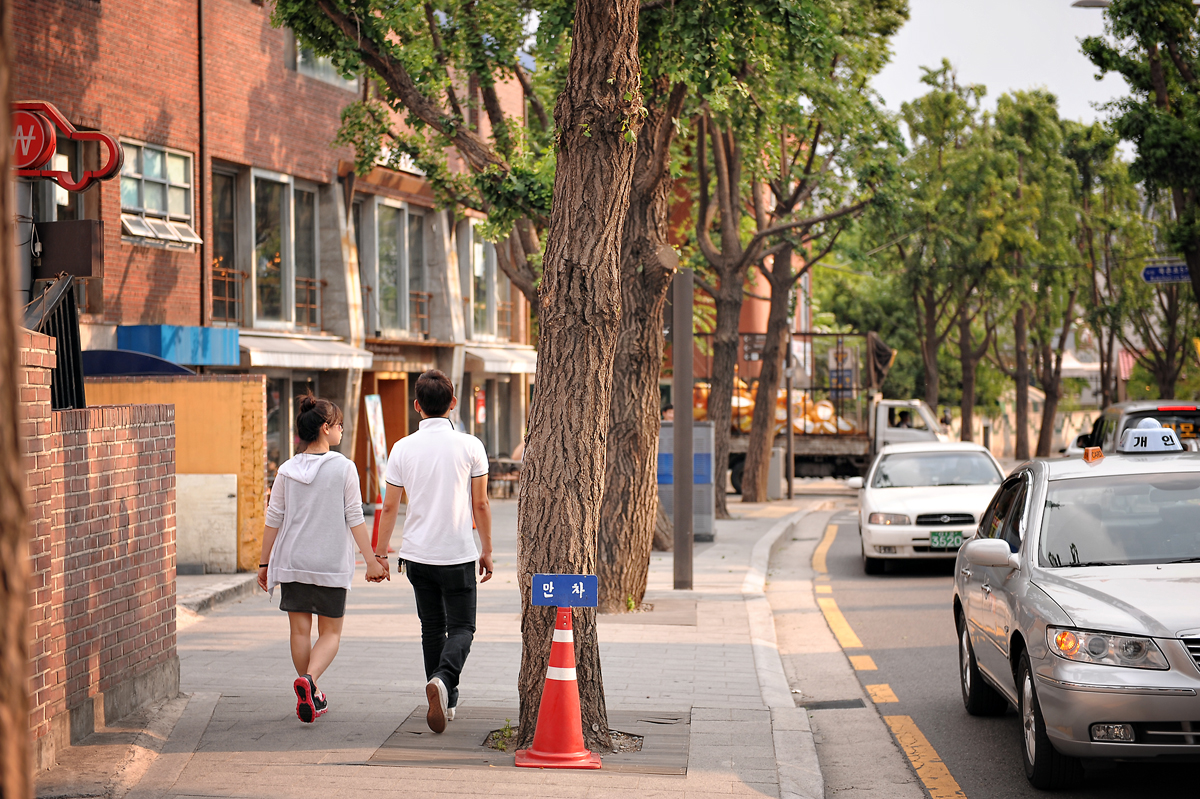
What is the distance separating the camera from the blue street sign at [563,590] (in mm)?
5742

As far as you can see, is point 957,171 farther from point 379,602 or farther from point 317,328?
point 379,602

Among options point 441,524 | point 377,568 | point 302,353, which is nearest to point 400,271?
point 302,353

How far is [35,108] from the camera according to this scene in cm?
1011

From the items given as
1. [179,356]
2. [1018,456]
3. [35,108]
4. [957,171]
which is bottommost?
[1018,456]

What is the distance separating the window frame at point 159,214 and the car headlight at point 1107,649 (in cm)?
1458

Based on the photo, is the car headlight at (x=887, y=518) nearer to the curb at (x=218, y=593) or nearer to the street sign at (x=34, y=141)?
the curb at (x=218, y=593)

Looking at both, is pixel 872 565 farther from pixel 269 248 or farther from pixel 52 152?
pixel 269 248

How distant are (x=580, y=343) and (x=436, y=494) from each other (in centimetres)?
106

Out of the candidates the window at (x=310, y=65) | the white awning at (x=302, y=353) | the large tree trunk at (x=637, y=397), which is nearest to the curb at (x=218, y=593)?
the large tree trunk at (x=637, y=397)

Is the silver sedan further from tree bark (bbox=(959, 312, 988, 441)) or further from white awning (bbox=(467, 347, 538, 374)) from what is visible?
tree bark (bbox=(959, 312, 988, 441))

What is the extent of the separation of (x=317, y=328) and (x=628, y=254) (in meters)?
11.5

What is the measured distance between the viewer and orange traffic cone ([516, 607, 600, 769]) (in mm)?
5559

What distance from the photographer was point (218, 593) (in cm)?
1110

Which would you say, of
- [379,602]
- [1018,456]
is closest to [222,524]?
[379,602]
